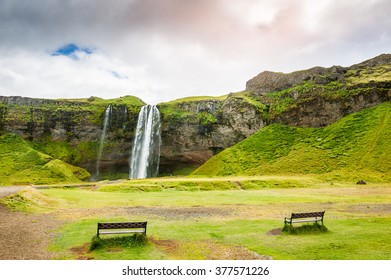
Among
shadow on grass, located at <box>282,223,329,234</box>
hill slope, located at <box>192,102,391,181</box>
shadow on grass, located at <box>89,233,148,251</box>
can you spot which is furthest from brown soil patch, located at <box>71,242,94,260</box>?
hill slope, located at <box>192,102,391,181</box>

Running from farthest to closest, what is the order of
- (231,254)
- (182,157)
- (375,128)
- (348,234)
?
1. (182,157)
2. (375,128)
3. (348,234)
4. (231,254)

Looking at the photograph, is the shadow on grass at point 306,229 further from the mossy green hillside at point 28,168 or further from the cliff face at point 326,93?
the cliff face at point 326,93

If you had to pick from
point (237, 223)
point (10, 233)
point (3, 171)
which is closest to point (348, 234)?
point (237, 223)

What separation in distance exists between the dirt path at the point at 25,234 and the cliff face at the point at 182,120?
92075 millimetres

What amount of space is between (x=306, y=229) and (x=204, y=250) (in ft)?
24.6

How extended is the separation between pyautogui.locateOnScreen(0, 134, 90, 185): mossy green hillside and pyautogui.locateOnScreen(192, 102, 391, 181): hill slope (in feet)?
126

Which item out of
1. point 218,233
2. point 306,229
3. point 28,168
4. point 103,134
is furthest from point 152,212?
point 103,134

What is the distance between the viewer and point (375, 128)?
310 feet

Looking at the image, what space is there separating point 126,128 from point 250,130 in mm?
46242

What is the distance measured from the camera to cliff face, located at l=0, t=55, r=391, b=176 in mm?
116938

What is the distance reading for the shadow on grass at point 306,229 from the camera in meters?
19.5

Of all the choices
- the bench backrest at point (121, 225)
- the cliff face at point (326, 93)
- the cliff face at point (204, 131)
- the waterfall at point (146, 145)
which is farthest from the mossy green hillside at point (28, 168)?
the cliff face at point (326, 93)
